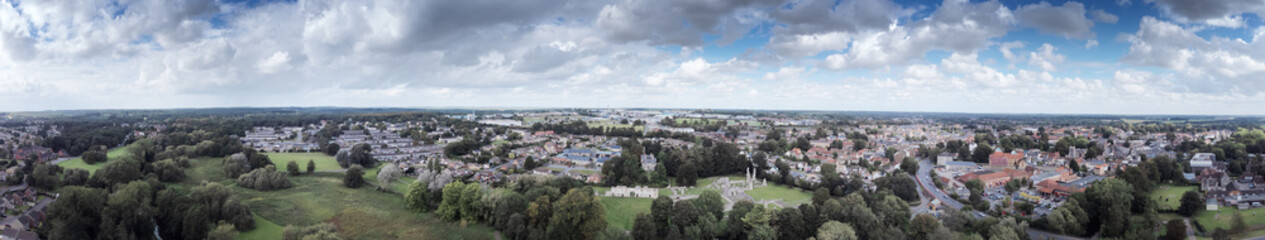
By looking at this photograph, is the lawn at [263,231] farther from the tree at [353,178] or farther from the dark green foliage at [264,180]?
the tree at [353,178]

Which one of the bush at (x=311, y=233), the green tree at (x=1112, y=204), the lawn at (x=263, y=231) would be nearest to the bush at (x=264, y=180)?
the lawn at (x=263, y=231)

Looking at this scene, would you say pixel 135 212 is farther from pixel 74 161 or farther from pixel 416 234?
pixel 74 161

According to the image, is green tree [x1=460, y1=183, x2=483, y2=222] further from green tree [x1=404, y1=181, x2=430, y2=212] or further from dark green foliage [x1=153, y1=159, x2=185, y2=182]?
dark green foliage [x1=153, y1=159, x2=185, y2=182]

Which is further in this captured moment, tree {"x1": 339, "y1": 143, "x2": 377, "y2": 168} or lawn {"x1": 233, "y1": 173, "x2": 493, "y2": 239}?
tree {"x1": 339, "y1": 143, "x2": 377, "y2": 168}

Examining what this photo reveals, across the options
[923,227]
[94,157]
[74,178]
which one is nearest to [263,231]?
[74,178]

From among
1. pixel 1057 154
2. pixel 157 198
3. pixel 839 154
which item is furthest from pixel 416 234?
pixel 1057 154

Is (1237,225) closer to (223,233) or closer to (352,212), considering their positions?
(352,212)

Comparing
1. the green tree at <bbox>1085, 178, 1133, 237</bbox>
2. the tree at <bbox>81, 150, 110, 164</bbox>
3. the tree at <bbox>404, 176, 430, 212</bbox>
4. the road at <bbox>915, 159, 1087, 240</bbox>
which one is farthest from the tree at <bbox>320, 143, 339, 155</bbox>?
the green tree at <bbox>1085, 178, 1133, 237</bbox>
